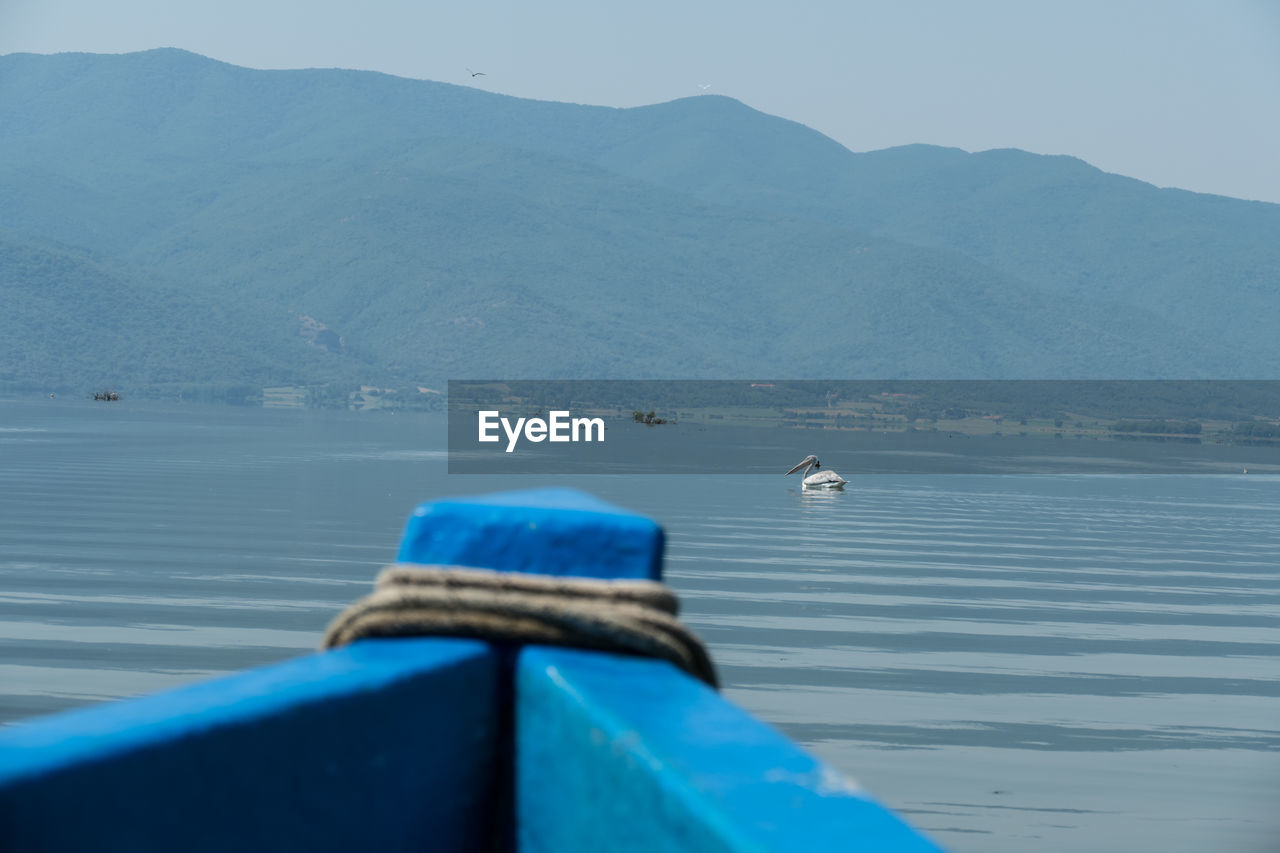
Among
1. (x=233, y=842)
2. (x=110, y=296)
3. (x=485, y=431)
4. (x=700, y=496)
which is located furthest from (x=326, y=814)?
(x=110, y=296)

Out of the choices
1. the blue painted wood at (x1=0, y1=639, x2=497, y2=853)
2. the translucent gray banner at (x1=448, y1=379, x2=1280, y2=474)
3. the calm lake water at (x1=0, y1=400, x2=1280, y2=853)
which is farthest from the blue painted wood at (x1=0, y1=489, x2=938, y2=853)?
A: the translucent gray banner at (x1=448, y1=379, x2=1280, y2=474)

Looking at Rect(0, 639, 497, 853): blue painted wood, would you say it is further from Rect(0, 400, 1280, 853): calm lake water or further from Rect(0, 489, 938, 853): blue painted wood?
Rect(0, 400, 1280, 853): calm lake water

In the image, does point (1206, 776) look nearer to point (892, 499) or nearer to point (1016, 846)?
point (1016, 846)

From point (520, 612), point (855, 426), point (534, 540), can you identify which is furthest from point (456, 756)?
point (855, 426)

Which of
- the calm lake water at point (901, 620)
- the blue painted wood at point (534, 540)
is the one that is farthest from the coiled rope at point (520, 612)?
the calm lake water at point (901, 620)

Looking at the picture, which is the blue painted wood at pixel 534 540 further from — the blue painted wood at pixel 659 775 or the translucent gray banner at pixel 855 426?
the translucent gray banner at pixel 855 426

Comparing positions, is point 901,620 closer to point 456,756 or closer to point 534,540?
point 534,540
